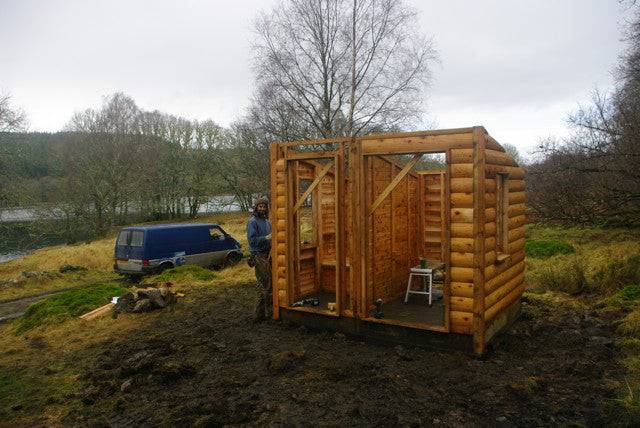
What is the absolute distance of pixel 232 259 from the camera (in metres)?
Answer: 15.7

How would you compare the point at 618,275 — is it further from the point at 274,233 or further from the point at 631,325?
the point at 274,233

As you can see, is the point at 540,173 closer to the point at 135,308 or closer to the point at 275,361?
the point at 275,361

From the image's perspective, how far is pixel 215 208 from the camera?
128 feet

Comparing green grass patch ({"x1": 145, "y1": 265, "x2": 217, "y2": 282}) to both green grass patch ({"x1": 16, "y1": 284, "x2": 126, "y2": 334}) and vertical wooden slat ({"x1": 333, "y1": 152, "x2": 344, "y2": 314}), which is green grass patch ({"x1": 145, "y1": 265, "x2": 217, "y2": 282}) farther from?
vertical wooden slat ({"x1": 333, "y1": 152, "x2": 344, "y2": 314})

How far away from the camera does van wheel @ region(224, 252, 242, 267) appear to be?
15539 millimetres

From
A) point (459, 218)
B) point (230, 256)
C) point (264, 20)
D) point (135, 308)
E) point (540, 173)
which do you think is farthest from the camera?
point (264, 20)

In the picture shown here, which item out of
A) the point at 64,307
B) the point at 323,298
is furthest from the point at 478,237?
the point at 64,307

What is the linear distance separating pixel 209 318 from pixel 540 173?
861 cm

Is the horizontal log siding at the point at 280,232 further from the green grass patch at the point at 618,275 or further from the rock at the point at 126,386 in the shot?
the green grass patch at the point at 618,275

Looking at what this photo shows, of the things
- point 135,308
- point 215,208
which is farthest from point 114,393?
point 215,208

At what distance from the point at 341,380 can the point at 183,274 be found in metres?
8.12

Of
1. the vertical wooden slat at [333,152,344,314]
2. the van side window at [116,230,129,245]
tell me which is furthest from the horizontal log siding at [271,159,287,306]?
the van side window at [116,230,129,245]

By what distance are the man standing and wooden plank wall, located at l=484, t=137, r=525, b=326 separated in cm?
372

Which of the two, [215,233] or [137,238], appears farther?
[215,233]
